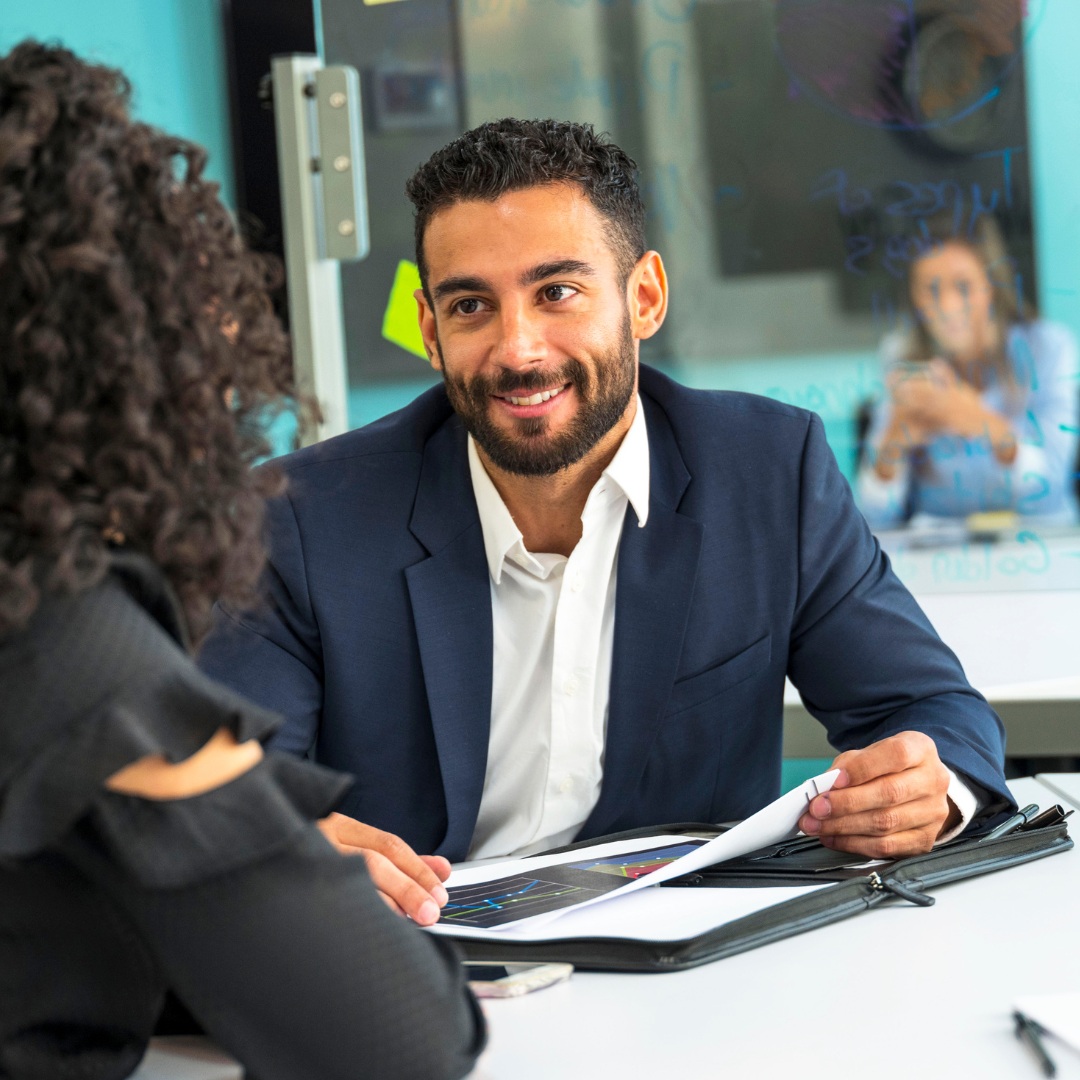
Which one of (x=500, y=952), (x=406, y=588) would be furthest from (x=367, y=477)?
(x=500, y=952)

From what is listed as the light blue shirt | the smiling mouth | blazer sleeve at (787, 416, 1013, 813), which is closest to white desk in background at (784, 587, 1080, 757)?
the light blue shirt

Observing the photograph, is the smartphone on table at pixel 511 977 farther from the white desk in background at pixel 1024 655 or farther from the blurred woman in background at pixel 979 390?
the blurred woman in background at pixel 979 390

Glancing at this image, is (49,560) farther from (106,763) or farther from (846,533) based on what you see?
(846,533)

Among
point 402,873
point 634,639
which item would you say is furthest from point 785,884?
point 634,639

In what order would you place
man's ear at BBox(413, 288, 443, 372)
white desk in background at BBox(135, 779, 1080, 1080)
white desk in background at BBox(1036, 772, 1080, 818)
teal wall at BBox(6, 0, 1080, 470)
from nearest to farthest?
white desk in background at BBox(135, 779, 1080, 1080) → white desk in background at BBox(1036, 772, 1080, 818) → man's ear at BBox(413, 288, 443, 372) → teal wall at BBox(6, 0, 1080, 470)

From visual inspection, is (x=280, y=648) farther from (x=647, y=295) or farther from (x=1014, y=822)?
(x=1014, y=822)

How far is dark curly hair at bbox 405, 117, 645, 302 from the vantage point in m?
1.54

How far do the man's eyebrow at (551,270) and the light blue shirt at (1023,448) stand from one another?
84 centimetres

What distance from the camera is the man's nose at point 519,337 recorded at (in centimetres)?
153

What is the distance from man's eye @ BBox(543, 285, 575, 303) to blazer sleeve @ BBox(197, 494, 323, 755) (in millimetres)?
404

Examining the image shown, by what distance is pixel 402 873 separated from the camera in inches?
42.9

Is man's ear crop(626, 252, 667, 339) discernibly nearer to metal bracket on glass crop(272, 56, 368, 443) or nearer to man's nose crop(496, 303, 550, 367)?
man's nose crop(496, 303, 550, 367)

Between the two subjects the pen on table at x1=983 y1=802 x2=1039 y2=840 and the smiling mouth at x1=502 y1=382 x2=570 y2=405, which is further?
the smiling mouth at x1=502 y1=382 x2=570 y2=405

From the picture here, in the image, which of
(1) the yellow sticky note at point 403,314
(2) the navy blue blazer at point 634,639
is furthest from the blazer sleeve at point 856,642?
(1) the yellow sticky note at point 403,314
